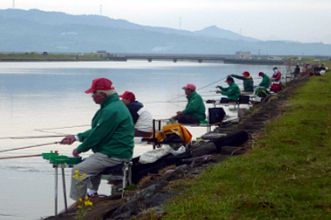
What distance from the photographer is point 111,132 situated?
6898 millimetres

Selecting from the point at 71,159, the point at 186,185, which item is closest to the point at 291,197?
the point at 186,185

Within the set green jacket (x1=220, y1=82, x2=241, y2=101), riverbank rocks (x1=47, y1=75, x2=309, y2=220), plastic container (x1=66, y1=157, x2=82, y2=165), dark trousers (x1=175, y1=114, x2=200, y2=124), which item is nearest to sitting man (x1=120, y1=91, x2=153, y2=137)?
riverbank rocks (x1=47, y1=75, x2=309, y2=220)

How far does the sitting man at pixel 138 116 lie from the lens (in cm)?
1013

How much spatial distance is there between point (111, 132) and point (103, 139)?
0.13 meters

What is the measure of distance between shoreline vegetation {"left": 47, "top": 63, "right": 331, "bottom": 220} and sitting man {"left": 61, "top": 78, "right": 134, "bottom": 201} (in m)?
0.34

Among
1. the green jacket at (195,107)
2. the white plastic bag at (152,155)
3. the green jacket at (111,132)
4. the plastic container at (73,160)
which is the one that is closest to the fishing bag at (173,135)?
the white plastic bag at (152,155)

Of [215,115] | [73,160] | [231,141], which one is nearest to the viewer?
[73,160]

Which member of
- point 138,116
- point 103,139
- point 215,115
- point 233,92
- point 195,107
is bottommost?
point 215,115

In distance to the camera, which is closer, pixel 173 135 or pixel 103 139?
pixel 103 139

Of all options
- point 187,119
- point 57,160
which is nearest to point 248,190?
point 57,160

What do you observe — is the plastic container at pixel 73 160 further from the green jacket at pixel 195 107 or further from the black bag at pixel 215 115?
the black bag at pixel 215 115

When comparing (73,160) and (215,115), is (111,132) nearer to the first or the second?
(73,160)

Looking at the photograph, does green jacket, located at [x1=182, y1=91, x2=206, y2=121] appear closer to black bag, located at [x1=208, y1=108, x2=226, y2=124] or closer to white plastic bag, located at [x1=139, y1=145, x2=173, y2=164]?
black bag, located at [x1=208, y1=108, x2=226, y2=124]

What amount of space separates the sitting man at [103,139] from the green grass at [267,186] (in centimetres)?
107
